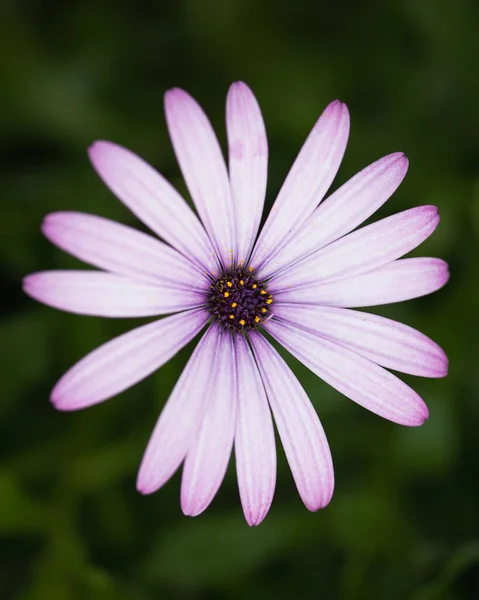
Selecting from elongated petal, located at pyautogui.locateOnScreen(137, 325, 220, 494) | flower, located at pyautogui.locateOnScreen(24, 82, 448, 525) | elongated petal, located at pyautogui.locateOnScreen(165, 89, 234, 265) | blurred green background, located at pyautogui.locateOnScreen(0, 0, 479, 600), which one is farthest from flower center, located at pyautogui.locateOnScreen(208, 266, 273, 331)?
blurred green background, located at pyautogui.locateOnScreen(0, 0, 479, 600)

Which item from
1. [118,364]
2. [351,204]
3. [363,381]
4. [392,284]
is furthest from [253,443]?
[351,204]

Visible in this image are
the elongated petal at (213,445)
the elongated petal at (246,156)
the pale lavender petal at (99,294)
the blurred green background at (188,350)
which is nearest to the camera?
the pale lavender petal at (99,294)

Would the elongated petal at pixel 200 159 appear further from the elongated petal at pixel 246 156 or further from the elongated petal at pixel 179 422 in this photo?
the elongated petal at pixel 179 422

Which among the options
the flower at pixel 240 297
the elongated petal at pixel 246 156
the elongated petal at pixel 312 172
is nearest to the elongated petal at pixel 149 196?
the flower at pixel 240 297

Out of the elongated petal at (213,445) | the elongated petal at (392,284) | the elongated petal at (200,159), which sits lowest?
the elongated petal at (213,445)

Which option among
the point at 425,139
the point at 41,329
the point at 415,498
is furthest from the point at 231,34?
the point at 415,498

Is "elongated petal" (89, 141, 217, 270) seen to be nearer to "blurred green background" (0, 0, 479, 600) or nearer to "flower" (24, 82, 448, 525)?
"flower" (24, 82, 448, 525)

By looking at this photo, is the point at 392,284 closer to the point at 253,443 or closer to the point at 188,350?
the point at 253,443
